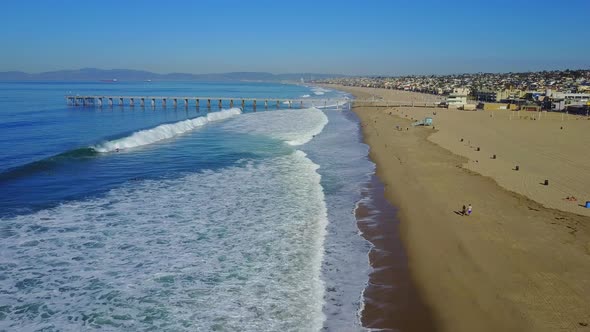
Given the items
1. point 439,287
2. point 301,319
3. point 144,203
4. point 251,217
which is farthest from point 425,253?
point 144,203

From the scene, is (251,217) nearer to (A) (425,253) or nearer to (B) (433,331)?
(A) (425,253)

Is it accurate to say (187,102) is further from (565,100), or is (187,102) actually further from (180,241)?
(180,241)

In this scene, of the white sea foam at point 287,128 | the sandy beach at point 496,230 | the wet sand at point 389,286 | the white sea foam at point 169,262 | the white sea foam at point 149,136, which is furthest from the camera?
the white sea foam at point 287,128

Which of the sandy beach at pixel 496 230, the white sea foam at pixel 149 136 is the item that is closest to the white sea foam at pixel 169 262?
the sandy beach at pixel 496 230

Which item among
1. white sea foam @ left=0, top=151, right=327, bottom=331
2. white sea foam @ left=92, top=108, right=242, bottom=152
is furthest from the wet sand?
white sea foam @ left=92, top=108, right=242, bottom=152

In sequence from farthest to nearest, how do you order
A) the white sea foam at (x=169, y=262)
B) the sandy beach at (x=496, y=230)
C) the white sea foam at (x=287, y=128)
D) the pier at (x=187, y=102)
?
the pier at (x=187, y=102) → the white sea foam at (x=287, y=128) → the sandy beach at (x=496, y=230) → the white sea foam at (x=169, y=262)

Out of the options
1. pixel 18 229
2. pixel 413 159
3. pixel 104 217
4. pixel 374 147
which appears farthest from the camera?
pixel 374 147

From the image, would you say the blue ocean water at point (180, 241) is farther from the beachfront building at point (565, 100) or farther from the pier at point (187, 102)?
the pier at point (187, 102)
